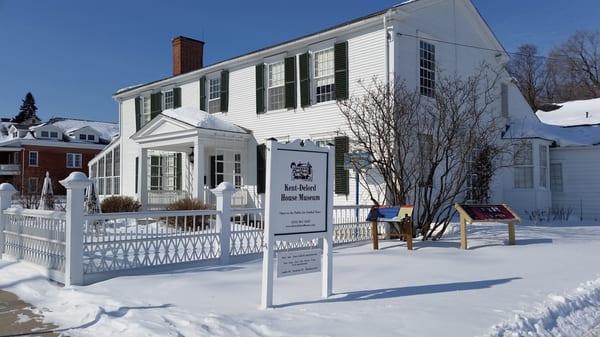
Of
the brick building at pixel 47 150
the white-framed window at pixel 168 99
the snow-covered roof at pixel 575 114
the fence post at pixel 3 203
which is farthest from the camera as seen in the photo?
the brick building at pixel 47 150

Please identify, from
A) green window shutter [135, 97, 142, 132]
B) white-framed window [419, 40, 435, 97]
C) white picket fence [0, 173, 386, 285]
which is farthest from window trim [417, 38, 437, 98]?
green window shutter [135, 97, 142, 132]

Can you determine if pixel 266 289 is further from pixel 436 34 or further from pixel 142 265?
pixel 436 34

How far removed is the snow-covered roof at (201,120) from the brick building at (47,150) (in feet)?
100

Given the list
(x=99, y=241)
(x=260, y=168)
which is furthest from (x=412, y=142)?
(x=99, y=241)

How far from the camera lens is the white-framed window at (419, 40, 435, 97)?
637 inches

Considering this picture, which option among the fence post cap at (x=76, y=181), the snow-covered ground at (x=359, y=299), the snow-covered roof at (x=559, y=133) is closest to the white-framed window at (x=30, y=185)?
the snow-covered ground at (x=359, y=299)

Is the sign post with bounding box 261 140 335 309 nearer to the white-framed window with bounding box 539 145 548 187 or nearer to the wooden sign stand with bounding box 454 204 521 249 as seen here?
the wooden sign stand with bounding box 454 204 521 249

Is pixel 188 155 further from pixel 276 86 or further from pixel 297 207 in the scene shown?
pixel 297 207

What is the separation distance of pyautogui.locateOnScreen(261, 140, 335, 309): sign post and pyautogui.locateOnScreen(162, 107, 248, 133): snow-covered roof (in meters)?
11.1

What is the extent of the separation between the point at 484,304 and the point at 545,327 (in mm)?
704

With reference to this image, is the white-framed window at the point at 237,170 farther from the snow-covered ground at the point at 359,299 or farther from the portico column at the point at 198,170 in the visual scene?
the snow-covered ground at the point at 359,299

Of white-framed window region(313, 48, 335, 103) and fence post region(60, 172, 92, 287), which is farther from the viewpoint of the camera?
white-framed window region(313, 48, 335, 103)

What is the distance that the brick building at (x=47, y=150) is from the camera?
46156 millimetres

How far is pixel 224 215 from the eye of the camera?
9.33m
